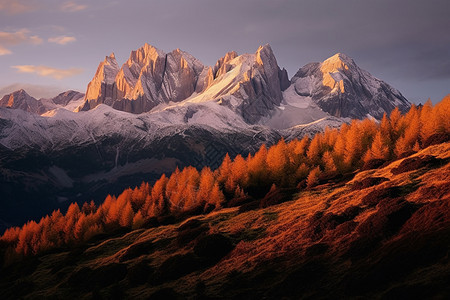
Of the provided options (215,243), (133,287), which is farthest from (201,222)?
(133,287)

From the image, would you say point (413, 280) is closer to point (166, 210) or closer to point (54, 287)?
point (54, 287)

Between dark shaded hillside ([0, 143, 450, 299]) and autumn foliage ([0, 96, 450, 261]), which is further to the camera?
autumn foliage ([0, 96, 450, 261])

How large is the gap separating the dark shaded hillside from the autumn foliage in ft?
75.1

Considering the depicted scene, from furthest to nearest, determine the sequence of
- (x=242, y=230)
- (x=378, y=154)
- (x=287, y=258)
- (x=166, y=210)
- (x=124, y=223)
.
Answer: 1. (x=166, y=210)
2. (x=124, y=223)
3. (x=378, y=154)
4. (x=242, y=230)
5. (x=287, y=258)

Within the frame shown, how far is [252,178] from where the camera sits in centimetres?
10456

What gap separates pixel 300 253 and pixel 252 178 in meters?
68.1

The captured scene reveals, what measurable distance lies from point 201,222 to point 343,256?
36.1 meters

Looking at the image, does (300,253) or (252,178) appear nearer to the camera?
(300,253)

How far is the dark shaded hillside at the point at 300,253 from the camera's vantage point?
2653cm

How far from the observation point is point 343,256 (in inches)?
1268

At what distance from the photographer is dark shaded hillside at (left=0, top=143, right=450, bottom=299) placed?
1045 inches

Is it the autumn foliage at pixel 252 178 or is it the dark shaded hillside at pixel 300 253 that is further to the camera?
the autumn foliage at pixel 252 178

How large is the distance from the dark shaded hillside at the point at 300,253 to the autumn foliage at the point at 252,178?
22.9m

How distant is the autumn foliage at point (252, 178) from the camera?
292 feet
